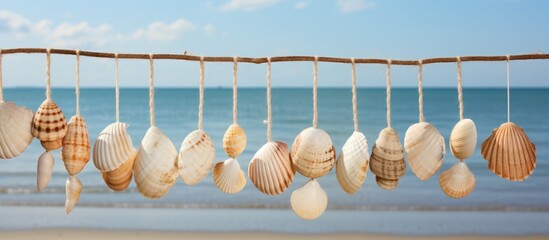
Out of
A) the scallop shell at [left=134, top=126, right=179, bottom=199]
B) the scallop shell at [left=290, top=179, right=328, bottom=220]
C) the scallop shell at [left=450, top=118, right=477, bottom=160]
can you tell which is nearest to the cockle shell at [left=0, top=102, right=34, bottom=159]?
the scallop shell at [left=134, top=126, right=179, bottom=199]

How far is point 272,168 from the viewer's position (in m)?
1.54

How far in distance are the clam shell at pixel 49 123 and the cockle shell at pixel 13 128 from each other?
0.08 feet

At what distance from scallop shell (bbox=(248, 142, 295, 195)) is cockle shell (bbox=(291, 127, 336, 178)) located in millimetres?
22

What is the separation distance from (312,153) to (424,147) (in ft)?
0.92

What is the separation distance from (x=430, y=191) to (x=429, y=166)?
3.18 metres

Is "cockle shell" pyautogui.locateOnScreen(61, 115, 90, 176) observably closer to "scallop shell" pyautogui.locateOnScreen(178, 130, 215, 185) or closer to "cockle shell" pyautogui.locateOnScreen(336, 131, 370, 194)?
"scallop shell" pyautogui.locateOnScreen(178, 130, 215, 185)

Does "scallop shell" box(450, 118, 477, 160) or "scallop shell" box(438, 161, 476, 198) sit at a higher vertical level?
"scallop shell" box(450, 118, 477, 160)

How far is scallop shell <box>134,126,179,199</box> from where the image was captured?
5.01 ft

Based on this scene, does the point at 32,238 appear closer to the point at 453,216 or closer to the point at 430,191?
the point at 453,216

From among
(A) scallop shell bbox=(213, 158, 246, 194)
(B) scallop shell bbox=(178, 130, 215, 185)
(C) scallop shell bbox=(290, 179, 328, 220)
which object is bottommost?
(C) scallop shell bbox=(290, 179, 328, 220)

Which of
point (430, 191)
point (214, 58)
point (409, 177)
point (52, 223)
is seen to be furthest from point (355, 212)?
point (214, 58)

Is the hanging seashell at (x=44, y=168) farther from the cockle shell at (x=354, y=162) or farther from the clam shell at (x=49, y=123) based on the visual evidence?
the cockle shell at (x=354, y=162)

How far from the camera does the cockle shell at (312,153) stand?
1.52 meters

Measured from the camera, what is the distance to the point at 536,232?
3576 millimetres
